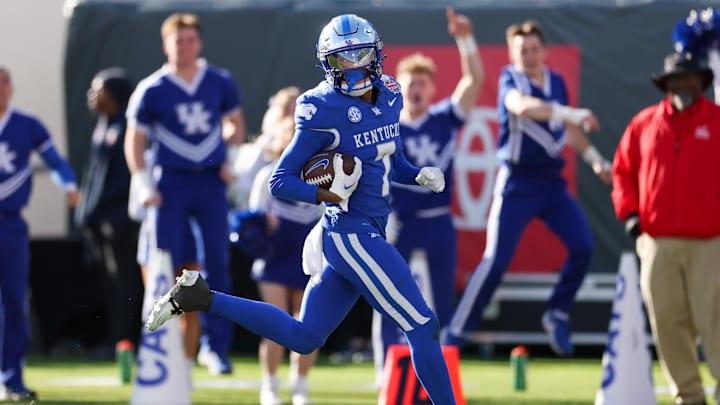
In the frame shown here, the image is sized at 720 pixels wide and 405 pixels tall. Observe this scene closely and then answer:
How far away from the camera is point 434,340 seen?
642 centimetres

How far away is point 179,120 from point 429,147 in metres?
1.66

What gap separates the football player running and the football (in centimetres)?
3

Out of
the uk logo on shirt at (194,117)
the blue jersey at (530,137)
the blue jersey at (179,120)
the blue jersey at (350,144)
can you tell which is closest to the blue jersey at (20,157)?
the blue jersey at (179,120)

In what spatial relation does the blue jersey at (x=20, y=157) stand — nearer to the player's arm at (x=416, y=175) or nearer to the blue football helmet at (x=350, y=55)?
the player's arm at (x=416, y=175)

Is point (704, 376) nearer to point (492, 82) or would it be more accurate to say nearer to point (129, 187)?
point (492, 82)

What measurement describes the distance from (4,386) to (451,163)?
3266 millimetres

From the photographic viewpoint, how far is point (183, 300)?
6.37 metres

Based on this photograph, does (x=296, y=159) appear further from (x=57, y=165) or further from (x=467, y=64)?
(x=57, y=165)

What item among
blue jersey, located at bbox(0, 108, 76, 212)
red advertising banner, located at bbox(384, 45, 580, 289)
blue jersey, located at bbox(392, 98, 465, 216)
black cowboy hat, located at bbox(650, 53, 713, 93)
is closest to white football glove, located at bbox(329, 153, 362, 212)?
black cowboy hat, located at bbox(650, 53, 713, 93)

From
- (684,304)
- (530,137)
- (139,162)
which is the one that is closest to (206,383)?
(139,162)

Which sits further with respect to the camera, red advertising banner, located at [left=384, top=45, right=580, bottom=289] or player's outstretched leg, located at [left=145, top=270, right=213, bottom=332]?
red advertising banner, located at [left=384, top=45, right=580, bottom=289]

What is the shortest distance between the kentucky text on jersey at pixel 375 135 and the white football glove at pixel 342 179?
0.09 metres

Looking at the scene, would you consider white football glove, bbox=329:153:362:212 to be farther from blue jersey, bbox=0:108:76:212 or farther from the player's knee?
blue jersey, bbox=0:108:76:212

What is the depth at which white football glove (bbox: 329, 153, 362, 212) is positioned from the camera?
20.5 ft
